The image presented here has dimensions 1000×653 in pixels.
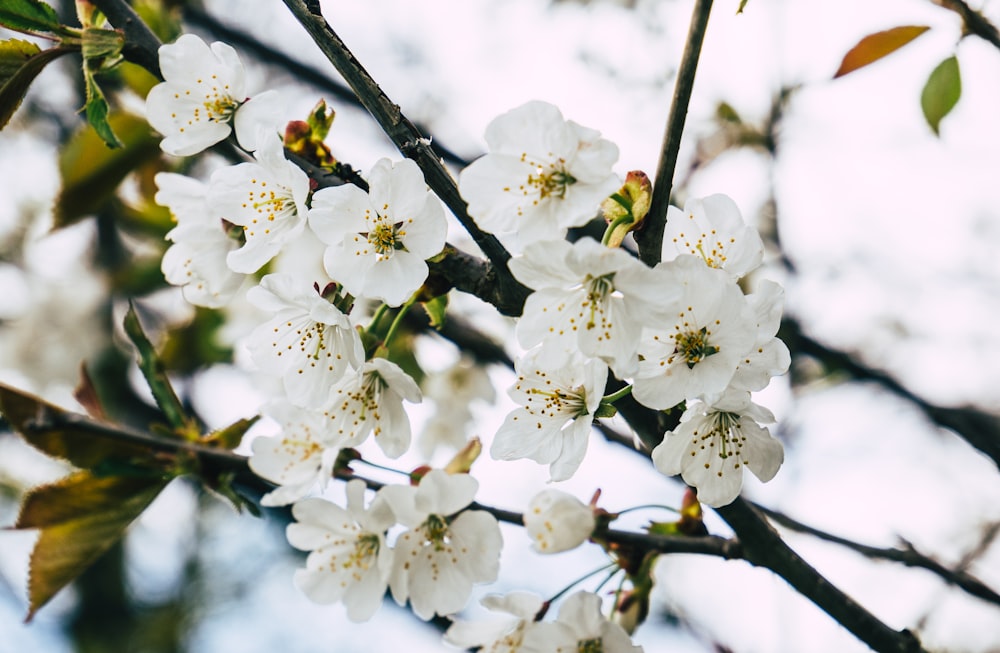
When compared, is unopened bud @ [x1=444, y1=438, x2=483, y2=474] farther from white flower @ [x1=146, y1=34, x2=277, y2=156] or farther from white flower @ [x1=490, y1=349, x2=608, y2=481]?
white flower @ [x1=146, y1=34, x2=277, y2=156]

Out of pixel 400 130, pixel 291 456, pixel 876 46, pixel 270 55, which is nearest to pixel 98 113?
pixel 400 130

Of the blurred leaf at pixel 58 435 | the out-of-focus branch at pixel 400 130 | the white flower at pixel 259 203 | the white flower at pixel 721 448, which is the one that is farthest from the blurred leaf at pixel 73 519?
the white flower at pixel 721 448

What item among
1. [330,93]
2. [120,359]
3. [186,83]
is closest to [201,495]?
[120,359]

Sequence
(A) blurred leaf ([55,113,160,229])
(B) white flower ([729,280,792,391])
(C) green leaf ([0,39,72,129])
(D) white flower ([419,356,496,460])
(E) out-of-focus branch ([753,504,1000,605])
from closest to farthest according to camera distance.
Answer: (B) white flower ([729,280,792,391]), (C) green leaf ([0,39,72,129]), (E) out-of-focus branch ([753,504,1000,605]), (A) blurred leaf ([55,113,160,229]), (D) white flower ([419,356,496,460])

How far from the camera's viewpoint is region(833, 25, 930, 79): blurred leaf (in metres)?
1.20

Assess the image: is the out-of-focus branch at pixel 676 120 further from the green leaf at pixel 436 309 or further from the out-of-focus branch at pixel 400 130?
the green leaf at pixel 436 309

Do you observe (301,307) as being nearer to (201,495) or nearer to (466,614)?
(466,614)

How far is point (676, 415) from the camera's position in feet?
3.22

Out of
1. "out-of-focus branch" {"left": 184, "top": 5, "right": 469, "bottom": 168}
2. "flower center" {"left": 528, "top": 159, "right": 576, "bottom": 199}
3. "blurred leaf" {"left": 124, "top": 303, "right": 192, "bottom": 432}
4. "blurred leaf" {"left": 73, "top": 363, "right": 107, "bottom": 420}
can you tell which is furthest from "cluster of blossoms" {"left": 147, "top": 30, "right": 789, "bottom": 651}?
"out-of-focus branch" {"left": 184, "top": 5, "right": 469, "bottom": 168}

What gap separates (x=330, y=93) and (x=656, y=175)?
5.93 feet

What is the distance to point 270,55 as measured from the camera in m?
2.57

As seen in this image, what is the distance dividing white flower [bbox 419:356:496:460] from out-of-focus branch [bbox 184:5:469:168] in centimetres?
83

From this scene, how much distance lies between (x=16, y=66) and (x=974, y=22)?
48.1 inches

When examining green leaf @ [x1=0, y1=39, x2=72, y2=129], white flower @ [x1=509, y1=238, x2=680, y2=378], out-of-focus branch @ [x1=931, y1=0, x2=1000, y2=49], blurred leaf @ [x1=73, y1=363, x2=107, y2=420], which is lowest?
blurred leaf @ [x1=73, y1=363, x2=107, y2=420]
